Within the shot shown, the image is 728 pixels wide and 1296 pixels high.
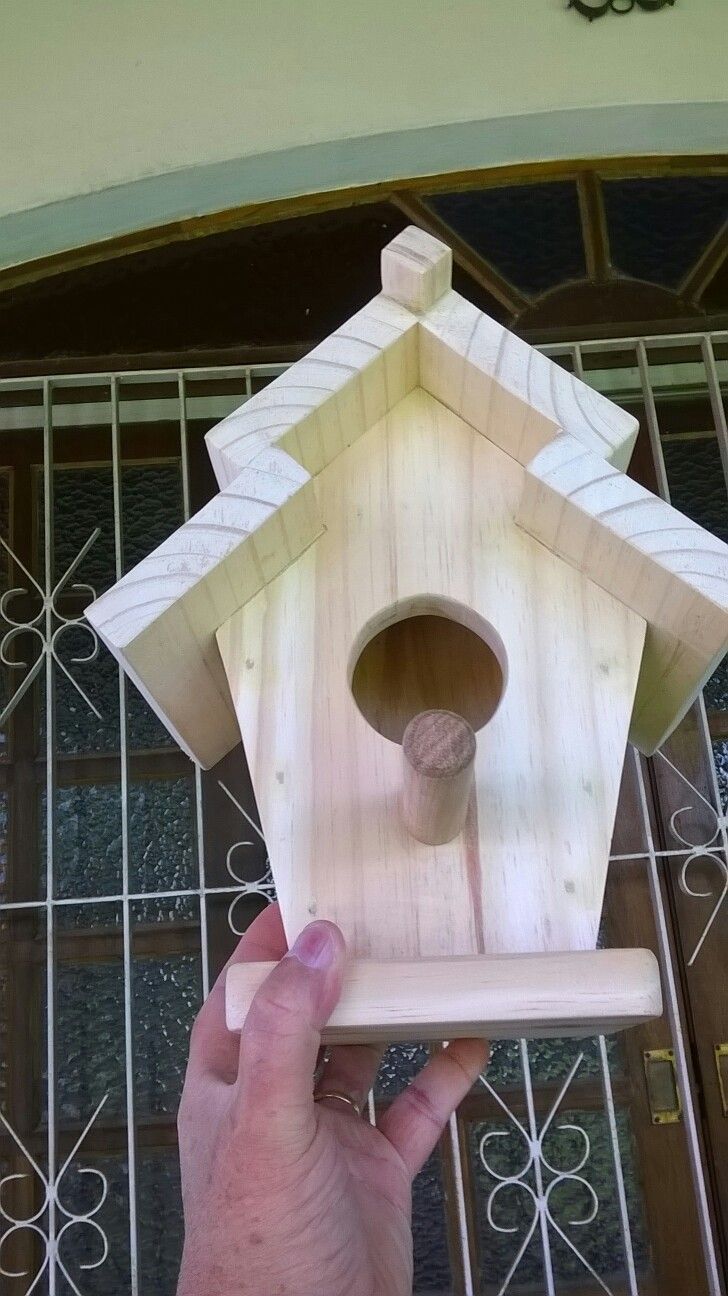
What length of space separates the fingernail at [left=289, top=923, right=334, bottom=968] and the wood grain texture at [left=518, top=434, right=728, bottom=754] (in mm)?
294

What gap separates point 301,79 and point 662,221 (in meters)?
0.58

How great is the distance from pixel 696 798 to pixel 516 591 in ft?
2.99

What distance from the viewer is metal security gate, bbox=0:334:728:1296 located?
1.38 m

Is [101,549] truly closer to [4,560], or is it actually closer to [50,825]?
[4,560]

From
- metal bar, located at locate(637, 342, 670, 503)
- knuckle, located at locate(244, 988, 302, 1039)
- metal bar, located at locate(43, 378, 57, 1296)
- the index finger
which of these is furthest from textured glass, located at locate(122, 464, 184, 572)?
knuckle, located at locate(244, 988, 302, 1039)

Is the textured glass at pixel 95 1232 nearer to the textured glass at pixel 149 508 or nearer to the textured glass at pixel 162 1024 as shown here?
the textured glass at pixel 162 1024

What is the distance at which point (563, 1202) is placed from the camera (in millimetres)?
1406

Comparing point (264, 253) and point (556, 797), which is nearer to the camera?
point (556, 797)

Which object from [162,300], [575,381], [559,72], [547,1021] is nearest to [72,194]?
[162,300]

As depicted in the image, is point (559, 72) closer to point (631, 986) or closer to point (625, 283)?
point (625, 283)

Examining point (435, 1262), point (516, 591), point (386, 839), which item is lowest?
point (435, 1262)

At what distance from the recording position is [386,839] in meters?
0.65

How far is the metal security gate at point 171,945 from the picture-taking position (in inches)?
54.2

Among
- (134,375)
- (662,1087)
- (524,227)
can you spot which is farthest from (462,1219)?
(524,227)
